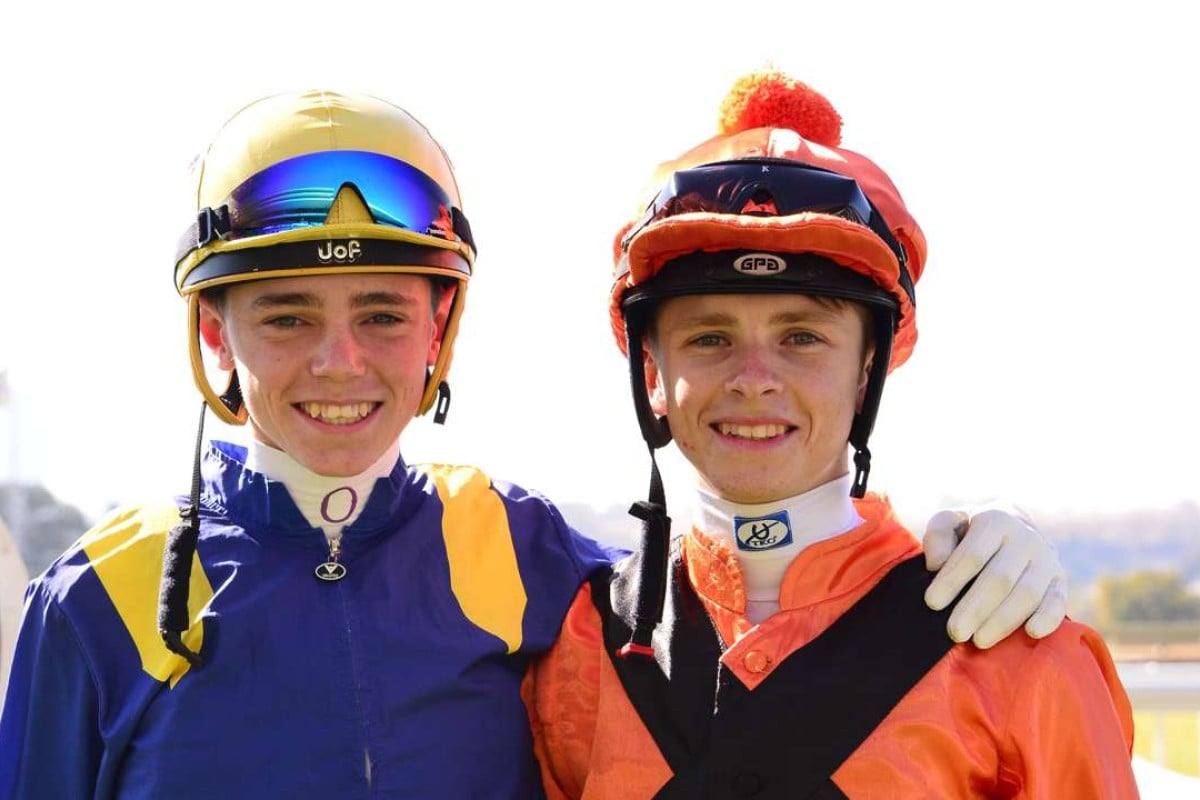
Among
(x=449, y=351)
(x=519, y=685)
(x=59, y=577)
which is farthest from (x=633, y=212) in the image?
(x=59, y=577)

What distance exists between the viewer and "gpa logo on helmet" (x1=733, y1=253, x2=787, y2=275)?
8.95 ft

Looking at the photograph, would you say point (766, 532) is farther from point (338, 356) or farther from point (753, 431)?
point (338, 356)

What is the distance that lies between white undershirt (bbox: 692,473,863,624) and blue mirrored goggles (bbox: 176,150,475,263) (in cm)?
87

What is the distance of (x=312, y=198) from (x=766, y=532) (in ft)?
3.71

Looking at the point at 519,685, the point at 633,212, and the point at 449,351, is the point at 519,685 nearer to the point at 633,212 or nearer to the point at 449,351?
the point at 449,351

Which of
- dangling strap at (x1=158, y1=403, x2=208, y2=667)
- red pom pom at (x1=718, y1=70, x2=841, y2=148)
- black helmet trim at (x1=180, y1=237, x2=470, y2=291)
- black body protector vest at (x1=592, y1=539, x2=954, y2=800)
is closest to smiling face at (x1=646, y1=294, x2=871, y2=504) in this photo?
black body protector vest at (x1=592, y1=539, x2=954, y2=800)

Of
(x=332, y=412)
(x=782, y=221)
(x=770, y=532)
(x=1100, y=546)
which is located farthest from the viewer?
(x=1100, y=546)

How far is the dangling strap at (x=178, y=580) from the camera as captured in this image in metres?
2.75

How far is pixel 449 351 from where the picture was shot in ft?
10.5

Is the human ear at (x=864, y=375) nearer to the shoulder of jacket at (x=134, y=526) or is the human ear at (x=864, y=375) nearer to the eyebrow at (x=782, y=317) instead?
the eyebrow at (x=782, y=317)

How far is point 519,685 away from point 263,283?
955mm

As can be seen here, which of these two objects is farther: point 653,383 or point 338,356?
point 653,383

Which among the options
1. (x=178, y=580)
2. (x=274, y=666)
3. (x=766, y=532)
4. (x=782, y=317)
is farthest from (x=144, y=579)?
(x=782, y=317)

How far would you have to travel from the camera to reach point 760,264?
2.73 m
